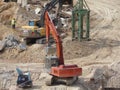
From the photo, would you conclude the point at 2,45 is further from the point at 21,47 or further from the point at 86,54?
the point at 86,54

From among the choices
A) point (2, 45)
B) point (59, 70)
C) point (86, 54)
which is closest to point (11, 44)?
point (2, 45)

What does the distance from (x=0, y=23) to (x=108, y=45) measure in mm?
10303

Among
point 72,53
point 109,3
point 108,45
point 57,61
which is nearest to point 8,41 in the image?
point 72,53

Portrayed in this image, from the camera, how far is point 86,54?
31484mm

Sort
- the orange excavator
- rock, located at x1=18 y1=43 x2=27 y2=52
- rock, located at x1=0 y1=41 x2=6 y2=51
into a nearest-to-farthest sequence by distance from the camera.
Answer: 1. the orange excavator
2. rock, located at x1=18 y1=43 x2=27 y2=52
3. rock, located at x1=0 y1=41 x2=6 y2=51

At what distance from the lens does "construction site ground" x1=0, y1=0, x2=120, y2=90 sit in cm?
2536

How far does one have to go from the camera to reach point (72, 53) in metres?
31.5

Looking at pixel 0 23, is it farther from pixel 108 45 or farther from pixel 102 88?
pixel 102 88

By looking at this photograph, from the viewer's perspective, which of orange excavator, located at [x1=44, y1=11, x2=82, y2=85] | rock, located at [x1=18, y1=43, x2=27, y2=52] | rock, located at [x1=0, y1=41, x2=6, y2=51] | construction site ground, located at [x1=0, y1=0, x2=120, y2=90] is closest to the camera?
orange excavator, located at [x1=44, y1=11, x2=82, y2=85]

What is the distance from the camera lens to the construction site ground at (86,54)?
83.2 ft

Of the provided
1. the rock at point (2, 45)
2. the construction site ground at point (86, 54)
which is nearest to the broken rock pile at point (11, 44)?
the rock at point (2, 45)

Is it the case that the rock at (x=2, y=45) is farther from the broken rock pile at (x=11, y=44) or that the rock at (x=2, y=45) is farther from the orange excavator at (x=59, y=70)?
the orange excavator at (x=59, y=70)

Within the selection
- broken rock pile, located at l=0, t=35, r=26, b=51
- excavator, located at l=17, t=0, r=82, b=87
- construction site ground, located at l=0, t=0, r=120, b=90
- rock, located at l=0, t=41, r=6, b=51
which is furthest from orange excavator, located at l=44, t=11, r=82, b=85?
rock, located at l=0, t=41, r=6, b=51

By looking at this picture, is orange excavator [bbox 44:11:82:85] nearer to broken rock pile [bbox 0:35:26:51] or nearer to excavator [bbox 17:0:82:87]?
excavator [bbox 17:0:82:87]
